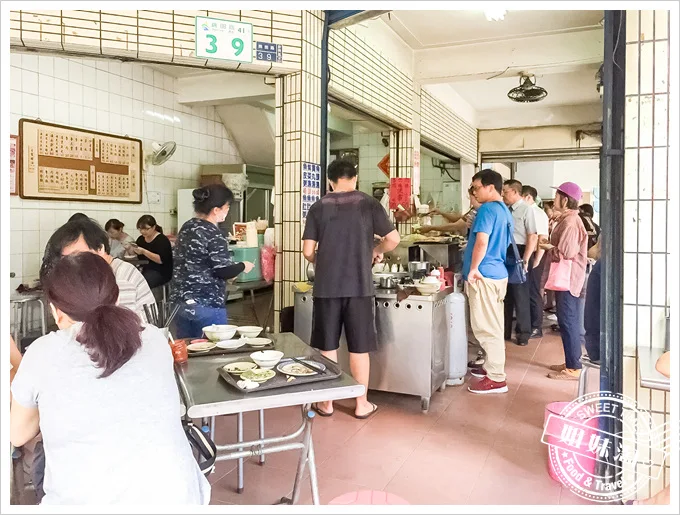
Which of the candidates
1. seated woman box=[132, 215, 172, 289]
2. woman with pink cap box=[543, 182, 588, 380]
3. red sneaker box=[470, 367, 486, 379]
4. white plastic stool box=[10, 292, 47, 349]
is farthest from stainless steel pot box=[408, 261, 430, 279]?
white plastic stool box=[10, 292, 47, 349]

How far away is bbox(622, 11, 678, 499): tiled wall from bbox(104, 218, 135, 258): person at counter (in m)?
4.81

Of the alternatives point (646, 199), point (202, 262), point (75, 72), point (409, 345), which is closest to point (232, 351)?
point (202, 262)

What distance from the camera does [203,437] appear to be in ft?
6.57

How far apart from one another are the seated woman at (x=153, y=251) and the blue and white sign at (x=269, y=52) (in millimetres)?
2412

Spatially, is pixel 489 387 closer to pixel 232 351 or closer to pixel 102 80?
pixel 232 351

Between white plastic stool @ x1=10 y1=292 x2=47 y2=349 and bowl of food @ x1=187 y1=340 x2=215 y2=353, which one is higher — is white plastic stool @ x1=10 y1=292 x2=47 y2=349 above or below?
below

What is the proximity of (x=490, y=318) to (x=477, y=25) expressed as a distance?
10.5 ft

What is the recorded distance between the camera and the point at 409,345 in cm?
363

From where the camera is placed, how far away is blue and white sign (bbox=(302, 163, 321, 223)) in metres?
4.18

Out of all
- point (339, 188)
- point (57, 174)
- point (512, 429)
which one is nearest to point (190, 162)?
point (57, 174)

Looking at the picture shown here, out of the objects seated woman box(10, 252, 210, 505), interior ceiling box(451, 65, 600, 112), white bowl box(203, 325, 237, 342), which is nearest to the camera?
seated woman box(10, 252, 210, 505)

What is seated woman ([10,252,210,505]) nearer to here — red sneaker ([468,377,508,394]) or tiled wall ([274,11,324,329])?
tiled wall ([274,11,324,329])

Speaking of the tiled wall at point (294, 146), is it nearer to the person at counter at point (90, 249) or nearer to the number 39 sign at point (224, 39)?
the number 39 sign at point (224, 39)

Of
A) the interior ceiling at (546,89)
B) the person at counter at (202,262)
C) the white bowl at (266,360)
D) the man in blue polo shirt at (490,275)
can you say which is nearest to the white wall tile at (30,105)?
the person at counter at (202,262)
